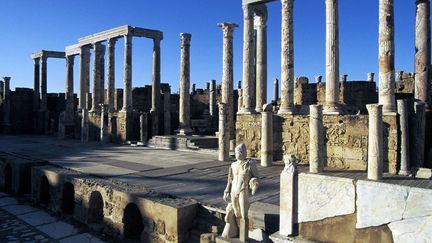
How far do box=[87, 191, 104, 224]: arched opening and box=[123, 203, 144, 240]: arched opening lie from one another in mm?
1420

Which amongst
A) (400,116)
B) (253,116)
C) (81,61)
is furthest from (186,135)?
(400,116)

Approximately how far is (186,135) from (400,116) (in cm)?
1222

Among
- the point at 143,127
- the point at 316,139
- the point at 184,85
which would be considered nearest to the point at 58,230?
the point at 316,139

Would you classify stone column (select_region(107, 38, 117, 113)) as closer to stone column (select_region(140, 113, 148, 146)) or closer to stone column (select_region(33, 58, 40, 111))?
stone column (select_region(140, 113, 148, 146))

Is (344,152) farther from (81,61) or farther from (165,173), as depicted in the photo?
(81,61)

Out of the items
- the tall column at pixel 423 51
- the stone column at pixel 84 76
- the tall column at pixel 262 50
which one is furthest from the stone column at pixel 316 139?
the stone column at pixel 84 76

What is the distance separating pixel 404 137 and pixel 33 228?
33.8ft

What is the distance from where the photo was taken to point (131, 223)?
8.98 meters

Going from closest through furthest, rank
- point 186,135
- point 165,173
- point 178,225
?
point 178,225
point 165,173
point 186,135

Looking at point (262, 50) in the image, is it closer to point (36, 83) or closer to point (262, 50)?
point (262, 50)

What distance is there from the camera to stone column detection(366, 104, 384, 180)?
6.78 m

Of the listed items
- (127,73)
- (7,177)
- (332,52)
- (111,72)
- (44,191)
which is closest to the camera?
(332,52)

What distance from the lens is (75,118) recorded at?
26.2 m

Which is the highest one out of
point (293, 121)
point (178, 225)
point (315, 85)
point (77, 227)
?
point (315, 85)
